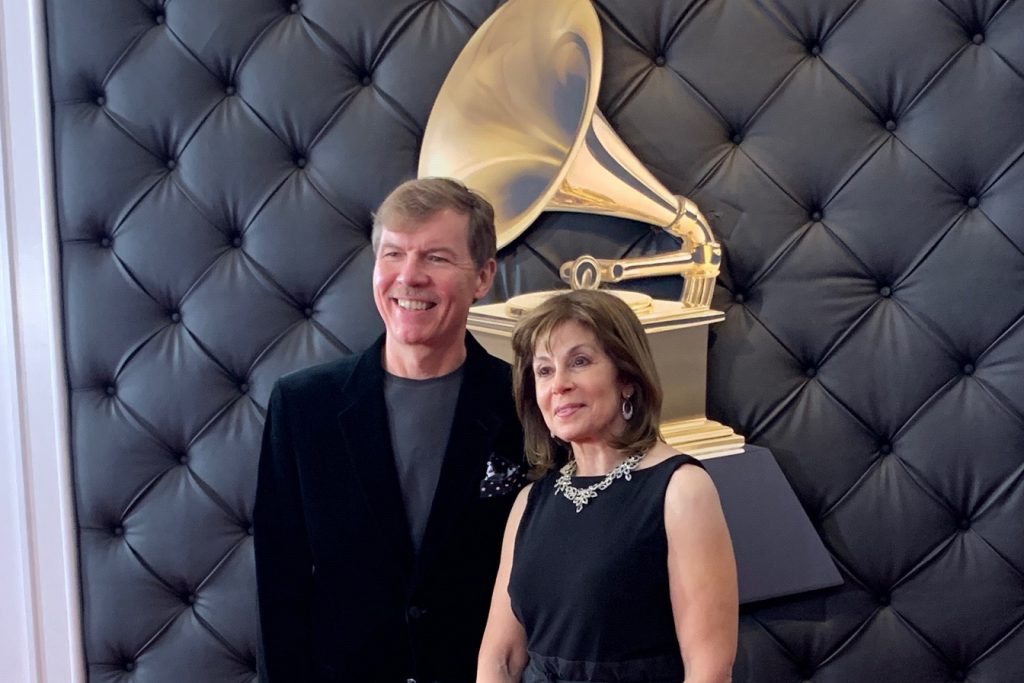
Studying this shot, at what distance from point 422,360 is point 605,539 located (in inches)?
12.4

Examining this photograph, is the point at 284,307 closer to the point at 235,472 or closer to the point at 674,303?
the point at 235,472

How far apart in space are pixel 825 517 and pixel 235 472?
2.98 ft

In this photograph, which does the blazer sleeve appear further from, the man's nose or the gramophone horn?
the gramophone horn

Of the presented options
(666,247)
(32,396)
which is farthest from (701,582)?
(32,396)

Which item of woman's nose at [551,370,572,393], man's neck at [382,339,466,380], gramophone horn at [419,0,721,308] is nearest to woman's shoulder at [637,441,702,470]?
woman's nose at [551,370,572,393]

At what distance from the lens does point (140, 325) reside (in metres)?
1.45

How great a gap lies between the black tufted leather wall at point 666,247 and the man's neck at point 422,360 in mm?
317

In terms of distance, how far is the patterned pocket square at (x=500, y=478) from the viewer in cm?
108

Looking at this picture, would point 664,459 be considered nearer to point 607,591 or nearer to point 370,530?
point 607,591

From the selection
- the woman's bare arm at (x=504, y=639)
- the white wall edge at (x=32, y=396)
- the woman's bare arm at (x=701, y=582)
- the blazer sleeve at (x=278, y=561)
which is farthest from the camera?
the white wall edge at (x=32, y=396)

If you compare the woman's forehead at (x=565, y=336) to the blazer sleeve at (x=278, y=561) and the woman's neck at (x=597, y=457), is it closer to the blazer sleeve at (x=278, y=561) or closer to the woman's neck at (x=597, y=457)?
the woman's neck at (x=597, y=457)

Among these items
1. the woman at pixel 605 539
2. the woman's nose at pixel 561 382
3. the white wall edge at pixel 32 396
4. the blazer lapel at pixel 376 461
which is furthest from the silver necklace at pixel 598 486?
the white wall edge at pixel 32 396

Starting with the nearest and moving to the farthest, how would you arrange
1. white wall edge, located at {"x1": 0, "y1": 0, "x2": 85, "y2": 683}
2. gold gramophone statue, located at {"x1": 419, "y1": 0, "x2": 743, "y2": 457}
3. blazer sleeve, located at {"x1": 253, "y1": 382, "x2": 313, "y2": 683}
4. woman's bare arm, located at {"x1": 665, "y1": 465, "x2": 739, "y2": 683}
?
woman's bare arm, located at {"x1": 665, "y1": 465, "x2": 739, "y2": 683}, blazer sleeve, located at {"x1": 253, "y1": 382, "x2": 313, "y2": 683}, gold gramophone statue, located at {"x1": 419, "y1": 0, "x2": 743, "y2": 457}, white wall edge, located at {"x1": 0, "y1": 0, "x2": 85, "y2": 683}

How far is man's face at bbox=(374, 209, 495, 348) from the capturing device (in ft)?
3.44
